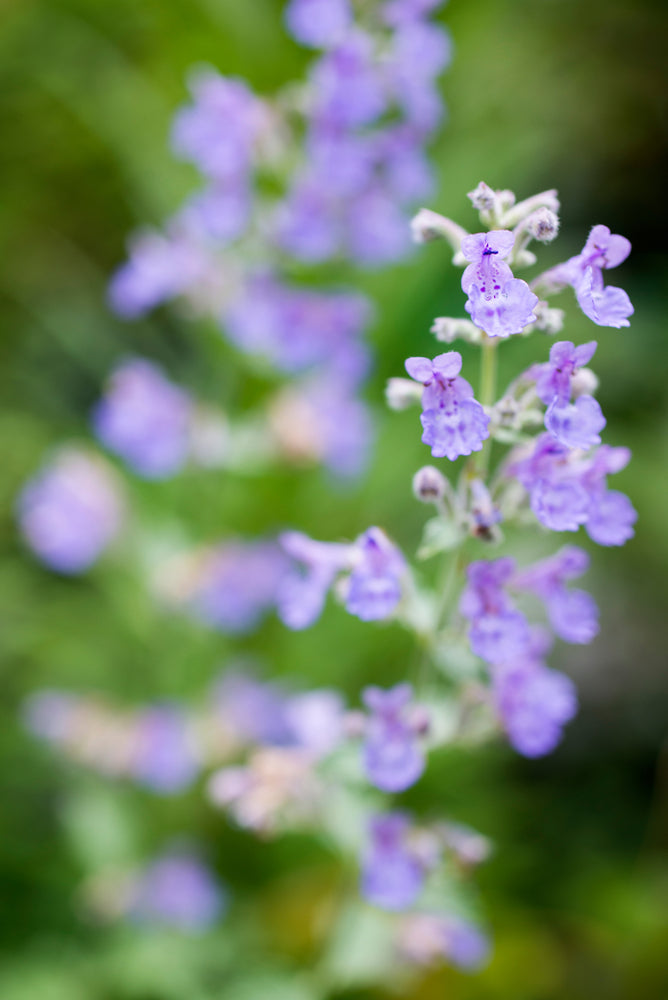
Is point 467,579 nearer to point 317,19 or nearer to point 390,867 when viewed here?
point 390,867

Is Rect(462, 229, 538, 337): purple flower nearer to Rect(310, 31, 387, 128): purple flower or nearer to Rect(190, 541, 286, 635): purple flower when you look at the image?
Rect(310, 31, 387, 128): purple flower

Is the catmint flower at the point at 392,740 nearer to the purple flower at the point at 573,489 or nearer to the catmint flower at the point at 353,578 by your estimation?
the catmint flower at the point at 353,578

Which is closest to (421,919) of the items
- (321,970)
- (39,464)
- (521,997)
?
(321,970)

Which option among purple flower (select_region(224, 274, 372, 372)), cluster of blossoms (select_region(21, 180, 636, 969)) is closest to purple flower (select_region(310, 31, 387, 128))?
cluster of blossoms (select_region(21, 180, 636, 969))

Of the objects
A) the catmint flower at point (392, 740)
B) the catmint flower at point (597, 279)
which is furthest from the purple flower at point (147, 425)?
the catmint flower at point (597, 279)

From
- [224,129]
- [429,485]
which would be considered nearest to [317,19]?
[224,129]
